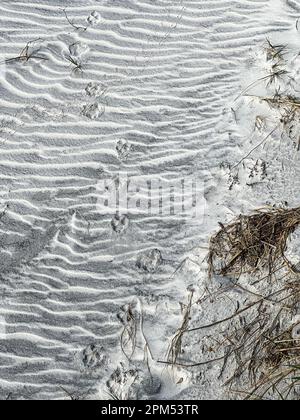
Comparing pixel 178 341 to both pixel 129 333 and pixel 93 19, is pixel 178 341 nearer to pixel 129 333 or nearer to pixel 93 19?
pixel 129 333

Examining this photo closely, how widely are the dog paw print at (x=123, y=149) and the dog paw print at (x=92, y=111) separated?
0.29 m

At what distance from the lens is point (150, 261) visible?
3.97 meters

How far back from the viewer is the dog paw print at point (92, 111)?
14.1 feet

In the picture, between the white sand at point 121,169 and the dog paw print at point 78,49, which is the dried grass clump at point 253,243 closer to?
the white sand at point 121,169

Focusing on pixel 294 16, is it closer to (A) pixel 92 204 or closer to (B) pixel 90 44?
(B) pixel 90 44

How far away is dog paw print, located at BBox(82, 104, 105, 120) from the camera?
4.29 metres

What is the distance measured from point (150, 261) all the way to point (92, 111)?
131 centimetres

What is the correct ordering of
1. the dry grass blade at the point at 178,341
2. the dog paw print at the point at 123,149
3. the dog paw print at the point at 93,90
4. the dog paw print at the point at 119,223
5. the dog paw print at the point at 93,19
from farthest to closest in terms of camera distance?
the dog paw print at the point at 93,19, the dog paw print at the point at 93,90, the dog paw print at the point at 123,149, the dog paw print at the point at 119,223, the dry grass blade at the point at 178,341

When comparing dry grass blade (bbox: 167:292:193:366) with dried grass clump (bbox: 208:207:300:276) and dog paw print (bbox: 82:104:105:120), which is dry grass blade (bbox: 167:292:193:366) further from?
dog paw print (bbox: 82:104:105:120)

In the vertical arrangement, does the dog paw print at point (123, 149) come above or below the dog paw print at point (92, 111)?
below

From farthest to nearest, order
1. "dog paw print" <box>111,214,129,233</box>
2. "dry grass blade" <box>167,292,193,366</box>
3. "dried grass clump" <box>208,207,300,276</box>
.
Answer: "dog paw print" <box>111,214,129,233</box>
"dried grass clump" <box>208,207,300,276</box>
"dry grass blade" <box>167,292,193,366</box>

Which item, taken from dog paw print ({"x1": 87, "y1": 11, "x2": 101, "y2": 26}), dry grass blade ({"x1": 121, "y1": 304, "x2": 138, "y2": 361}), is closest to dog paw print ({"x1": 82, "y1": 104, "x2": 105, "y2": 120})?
dog paw print ({"x1": 87, "y1": 11, "x2": 101, "y2": 26})

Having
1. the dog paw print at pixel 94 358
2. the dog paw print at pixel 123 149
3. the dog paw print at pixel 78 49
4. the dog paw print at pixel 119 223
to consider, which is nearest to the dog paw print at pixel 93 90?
the dog paw print at pixel 78 49
